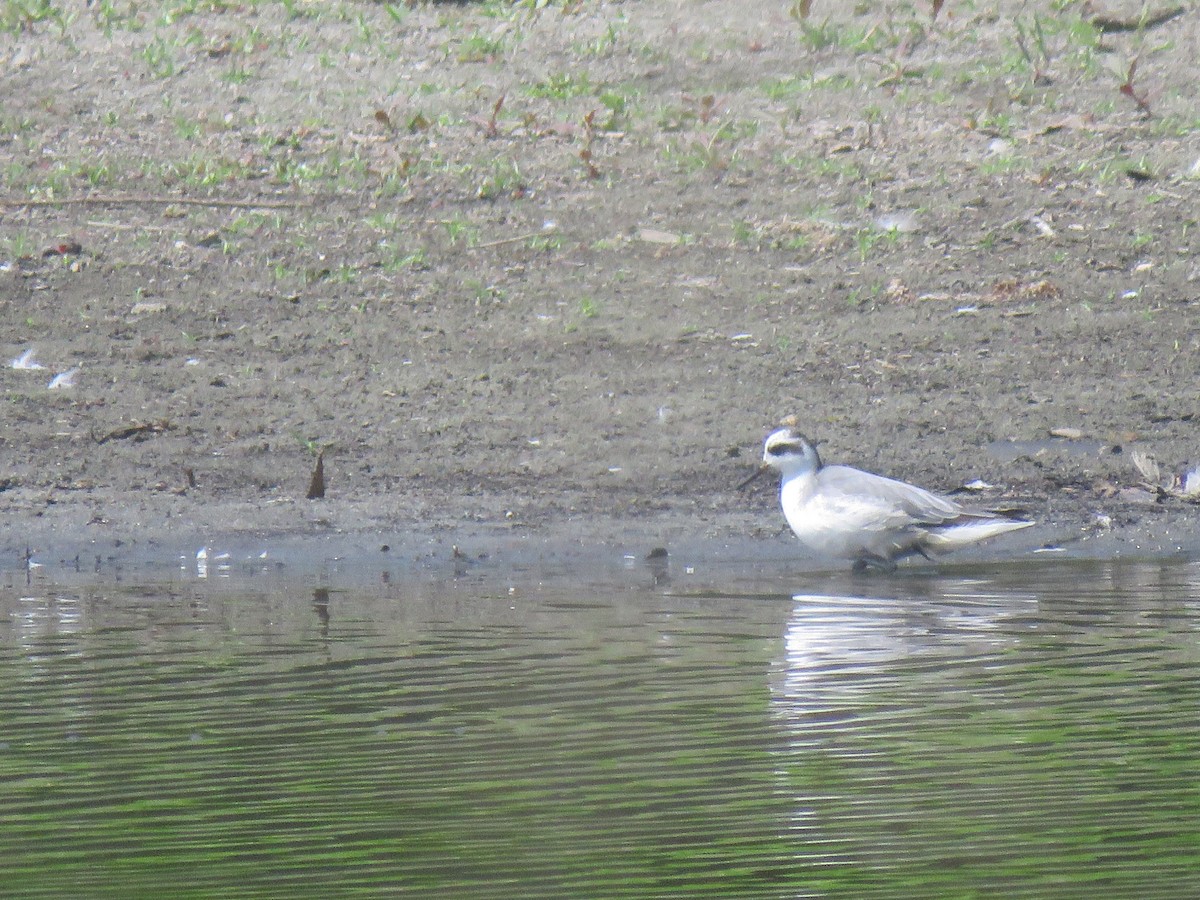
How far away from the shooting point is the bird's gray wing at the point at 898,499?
25.7 ft

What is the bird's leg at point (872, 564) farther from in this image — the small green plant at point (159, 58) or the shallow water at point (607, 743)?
the small green plant at point (159, 58)

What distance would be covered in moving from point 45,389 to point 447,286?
212cm

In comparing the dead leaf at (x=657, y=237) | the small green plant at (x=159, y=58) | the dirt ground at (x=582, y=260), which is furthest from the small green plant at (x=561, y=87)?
the small green plant at (x=159, y=58)

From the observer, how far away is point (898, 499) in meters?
7.85

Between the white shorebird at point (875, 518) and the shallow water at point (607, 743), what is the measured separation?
0.71 metres

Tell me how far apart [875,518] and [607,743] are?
341 centimetres

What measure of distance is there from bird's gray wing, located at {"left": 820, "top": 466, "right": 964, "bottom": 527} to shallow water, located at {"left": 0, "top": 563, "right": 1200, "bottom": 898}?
73 cm

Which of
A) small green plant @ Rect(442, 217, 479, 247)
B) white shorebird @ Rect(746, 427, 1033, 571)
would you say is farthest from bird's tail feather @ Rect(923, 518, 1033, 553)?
small green plant @ Rect(442, 217, 479, 247)

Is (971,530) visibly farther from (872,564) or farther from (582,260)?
(582,260)

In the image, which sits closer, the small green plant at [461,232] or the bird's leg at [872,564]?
the bird's leg at [872,564]

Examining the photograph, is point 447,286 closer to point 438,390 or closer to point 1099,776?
point 438,390

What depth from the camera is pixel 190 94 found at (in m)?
12.7

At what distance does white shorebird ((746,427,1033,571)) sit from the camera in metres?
7.83

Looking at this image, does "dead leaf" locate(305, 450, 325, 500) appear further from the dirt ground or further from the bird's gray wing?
the bird's gray wing
